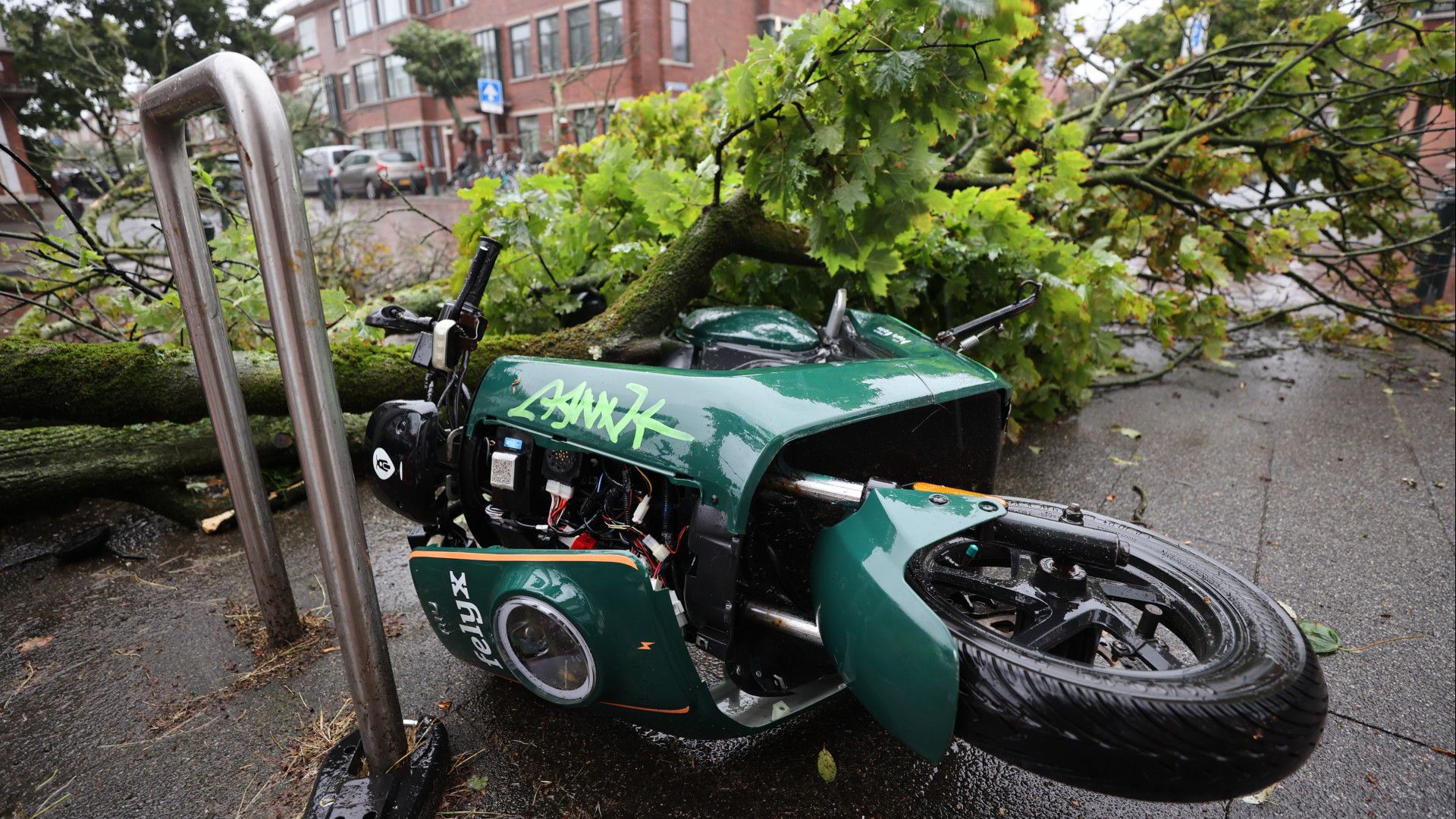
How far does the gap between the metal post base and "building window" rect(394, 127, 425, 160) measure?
1493 inches

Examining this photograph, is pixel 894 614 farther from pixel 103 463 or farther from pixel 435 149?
pixel 435 149

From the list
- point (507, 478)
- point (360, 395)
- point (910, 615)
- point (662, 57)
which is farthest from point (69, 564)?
point (662, 57)

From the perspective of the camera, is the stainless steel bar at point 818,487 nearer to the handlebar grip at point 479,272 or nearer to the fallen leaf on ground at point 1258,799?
the handlebar grip at point 479,272

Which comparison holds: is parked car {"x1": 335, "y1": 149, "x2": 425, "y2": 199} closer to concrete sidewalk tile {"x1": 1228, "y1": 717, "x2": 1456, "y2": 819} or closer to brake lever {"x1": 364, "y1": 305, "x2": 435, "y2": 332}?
brake lever {"x1": 364, "y1": 305, "x2": 435, "y2": 332}

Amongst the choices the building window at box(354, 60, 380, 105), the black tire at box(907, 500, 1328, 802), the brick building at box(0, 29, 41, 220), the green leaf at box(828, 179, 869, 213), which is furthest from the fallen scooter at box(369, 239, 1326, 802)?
the building window at box(354, 60, 380, 105)

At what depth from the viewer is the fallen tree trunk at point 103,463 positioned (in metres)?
3.25

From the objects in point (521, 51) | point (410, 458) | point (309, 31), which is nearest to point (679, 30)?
point (521, 51)

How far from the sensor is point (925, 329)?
14.7 feet

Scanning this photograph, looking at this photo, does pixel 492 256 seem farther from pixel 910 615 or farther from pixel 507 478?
pixel 910 615

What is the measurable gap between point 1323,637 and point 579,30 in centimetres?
3023

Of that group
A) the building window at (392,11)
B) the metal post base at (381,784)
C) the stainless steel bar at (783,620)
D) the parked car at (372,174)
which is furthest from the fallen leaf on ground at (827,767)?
the building window at (392,11)

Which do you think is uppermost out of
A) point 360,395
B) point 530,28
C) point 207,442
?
point 530,28

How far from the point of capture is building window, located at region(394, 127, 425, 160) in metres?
35.6

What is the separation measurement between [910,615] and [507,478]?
1.08m
